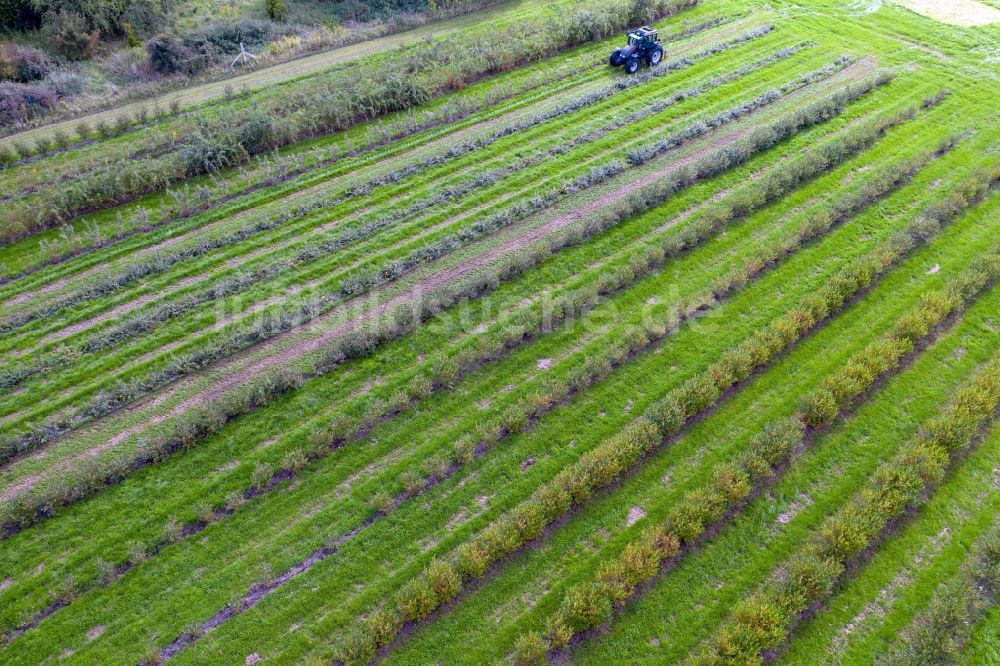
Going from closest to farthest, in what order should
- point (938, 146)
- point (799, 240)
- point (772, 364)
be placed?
1. point (772, 364)
2. point (799, 240)
3. point (938, 146)

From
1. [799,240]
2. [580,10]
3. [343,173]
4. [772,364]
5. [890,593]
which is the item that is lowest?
[890,593]

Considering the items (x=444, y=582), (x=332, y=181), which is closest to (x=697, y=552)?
(x=444, y=582)

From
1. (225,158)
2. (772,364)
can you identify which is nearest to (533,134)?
(225,158)

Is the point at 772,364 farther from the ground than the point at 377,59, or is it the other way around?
the point at 377,59

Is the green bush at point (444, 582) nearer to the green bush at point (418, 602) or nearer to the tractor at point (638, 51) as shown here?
the green bush at point (418, 602)

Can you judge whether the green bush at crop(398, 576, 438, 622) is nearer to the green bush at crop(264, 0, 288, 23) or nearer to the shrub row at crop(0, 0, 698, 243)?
the shrub row at crop(0, 0, 698, 243)

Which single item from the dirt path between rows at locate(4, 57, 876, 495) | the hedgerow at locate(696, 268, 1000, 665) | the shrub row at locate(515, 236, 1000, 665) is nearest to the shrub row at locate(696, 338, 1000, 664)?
the hedgerow at locate(696, 268, 1000, 665)

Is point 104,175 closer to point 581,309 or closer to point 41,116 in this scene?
point 41,116
